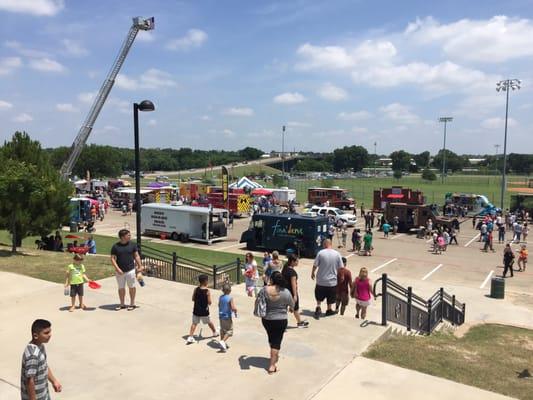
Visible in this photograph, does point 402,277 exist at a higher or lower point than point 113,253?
lower

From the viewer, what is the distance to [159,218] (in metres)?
30.4

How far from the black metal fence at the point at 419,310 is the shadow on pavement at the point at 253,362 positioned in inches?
134

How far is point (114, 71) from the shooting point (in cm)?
4706

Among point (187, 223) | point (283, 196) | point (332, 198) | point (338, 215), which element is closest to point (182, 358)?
point (187, 223)

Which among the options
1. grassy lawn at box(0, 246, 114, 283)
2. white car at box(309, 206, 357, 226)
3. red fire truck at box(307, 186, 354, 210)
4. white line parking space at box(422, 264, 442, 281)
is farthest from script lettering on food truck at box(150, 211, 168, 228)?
red fire truck at box(307, 186, 354, 210)

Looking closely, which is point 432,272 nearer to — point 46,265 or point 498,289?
point 498,289

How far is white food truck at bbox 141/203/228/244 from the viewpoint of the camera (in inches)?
1130

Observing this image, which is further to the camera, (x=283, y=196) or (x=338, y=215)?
(x=283, y=196)

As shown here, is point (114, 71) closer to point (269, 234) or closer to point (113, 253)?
point (269, 234)

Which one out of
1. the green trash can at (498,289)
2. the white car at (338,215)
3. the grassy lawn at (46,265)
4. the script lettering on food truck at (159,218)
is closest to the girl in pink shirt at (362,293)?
the grassy lawn at (46,265)

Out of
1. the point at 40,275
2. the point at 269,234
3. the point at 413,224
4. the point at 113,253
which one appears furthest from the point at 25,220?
the point at 413,224

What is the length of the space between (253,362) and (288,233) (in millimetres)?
18071

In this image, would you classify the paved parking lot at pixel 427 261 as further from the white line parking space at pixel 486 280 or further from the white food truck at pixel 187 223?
the white food truck at pixel 187 223

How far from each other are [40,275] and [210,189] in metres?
37.6
